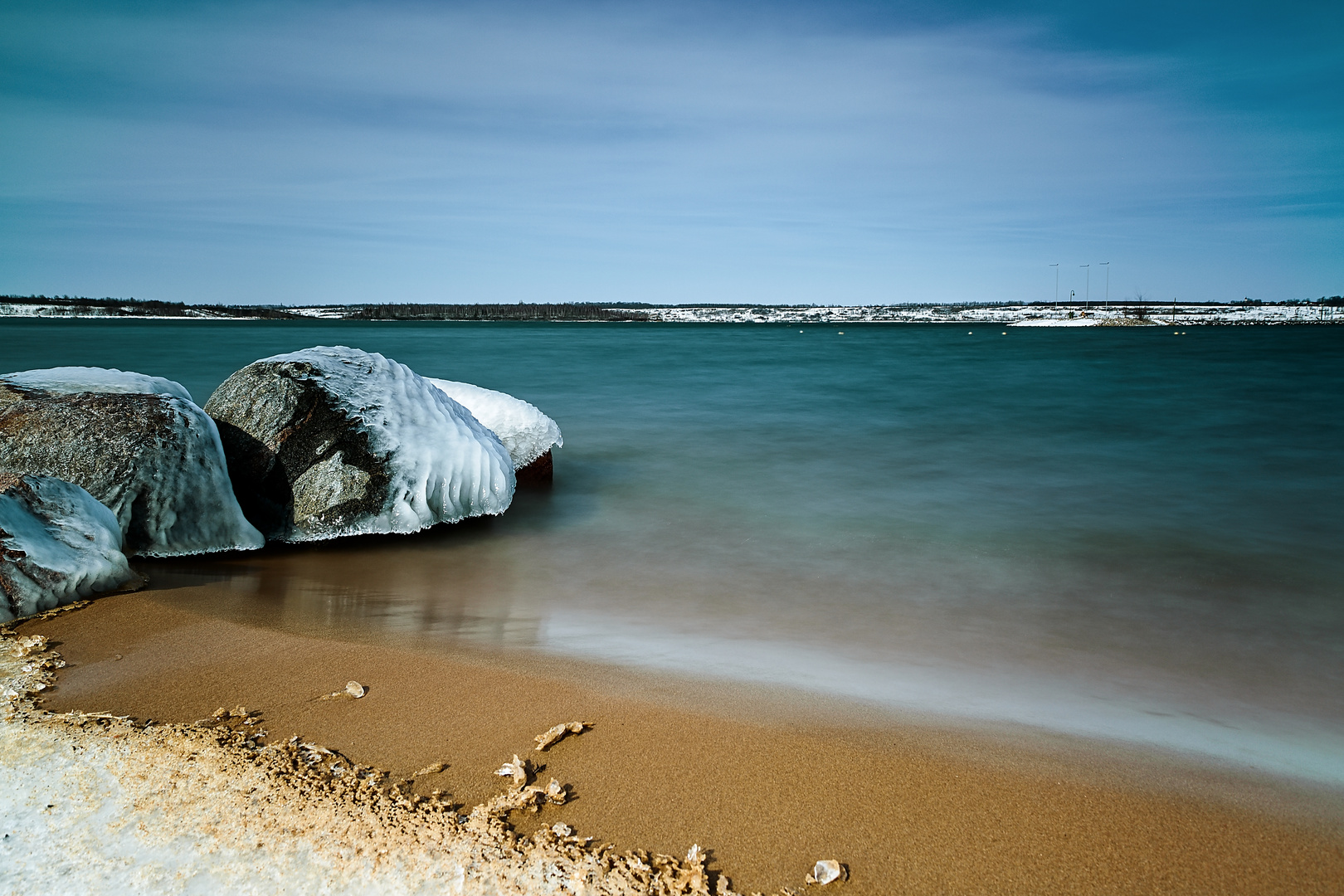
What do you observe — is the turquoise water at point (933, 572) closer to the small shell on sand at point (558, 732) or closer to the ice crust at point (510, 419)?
the ice crust at point (510, 419)

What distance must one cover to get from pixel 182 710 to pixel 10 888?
0.82 m

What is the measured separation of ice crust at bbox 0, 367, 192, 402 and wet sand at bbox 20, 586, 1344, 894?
5.88ft

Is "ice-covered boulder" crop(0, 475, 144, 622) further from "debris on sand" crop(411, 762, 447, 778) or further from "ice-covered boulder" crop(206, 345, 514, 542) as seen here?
"debris on sand" crop(411, 762, 447, 778)

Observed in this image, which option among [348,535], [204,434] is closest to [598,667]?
[348,535]

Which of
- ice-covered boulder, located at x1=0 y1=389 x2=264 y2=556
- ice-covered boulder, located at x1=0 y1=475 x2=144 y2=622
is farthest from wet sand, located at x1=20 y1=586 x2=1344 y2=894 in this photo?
ice-covered boulder, located at x1=0 y1=389 x2=264 y2=556

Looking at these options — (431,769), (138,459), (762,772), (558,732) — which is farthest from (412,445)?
(762,772)

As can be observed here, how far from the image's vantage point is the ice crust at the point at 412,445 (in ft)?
15.5

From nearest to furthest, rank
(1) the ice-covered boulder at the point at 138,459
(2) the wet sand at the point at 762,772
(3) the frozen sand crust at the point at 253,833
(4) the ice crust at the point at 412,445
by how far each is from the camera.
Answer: (3) the frozen sand crust at the point at 253,833, (2) the wet sand at the point at 762,772, (1) the ice-covered boulder at the point at 138,459, (4) the ice crust at the point at 412,445

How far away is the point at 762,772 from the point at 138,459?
3535 mm

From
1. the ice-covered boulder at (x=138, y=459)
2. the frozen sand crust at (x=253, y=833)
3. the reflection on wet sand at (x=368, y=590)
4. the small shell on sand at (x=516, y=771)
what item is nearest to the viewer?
the frozen sand crust at (x=253, y=833)

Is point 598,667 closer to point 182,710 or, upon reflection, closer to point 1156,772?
point 182,710

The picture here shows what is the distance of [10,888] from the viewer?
1562 mm

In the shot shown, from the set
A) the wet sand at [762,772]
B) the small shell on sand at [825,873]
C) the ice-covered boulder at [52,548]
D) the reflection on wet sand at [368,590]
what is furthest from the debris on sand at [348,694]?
the small shell on sand at [825,873]

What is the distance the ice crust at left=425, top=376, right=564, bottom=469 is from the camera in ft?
19.9
